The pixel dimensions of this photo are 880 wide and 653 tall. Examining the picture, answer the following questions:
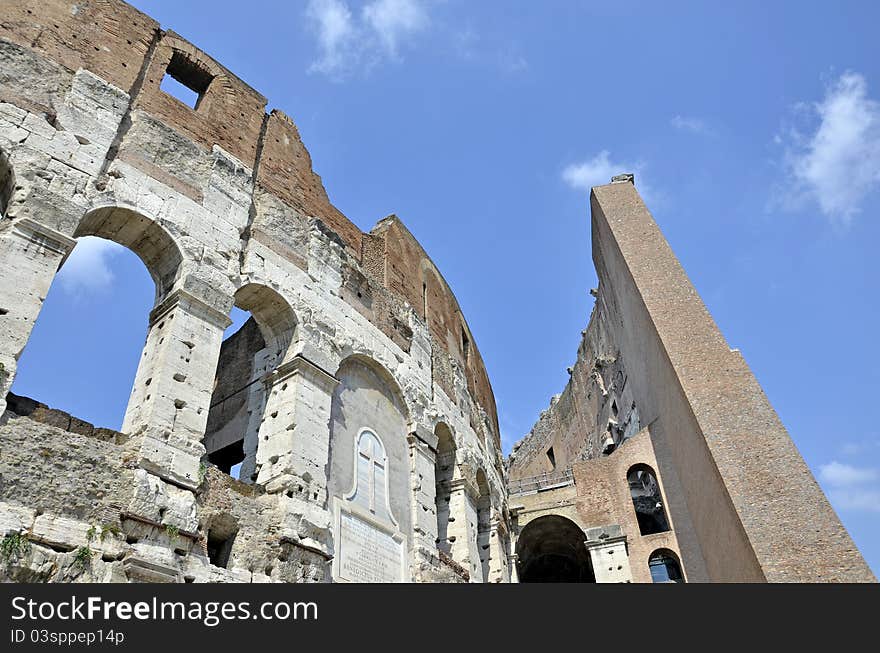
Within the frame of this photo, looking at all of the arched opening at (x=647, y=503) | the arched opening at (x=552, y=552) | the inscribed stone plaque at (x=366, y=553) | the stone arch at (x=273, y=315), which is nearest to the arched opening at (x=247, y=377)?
the stone arch at (x=273, y=315)

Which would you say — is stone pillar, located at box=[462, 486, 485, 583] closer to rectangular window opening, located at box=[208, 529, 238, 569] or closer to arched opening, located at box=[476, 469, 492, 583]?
→ arched opening, located at box=[476, 469, 492, 583]

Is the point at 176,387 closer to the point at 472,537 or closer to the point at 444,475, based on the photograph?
the point at 444,475

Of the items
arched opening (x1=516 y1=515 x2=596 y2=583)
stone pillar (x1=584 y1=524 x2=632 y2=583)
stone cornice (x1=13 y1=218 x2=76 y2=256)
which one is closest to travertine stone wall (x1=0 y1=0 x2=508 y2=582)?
stone cornice (x1=13 y1=218 x2=76 y2=256)

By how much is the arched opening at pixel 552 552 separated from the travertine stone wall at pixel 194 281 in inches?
289

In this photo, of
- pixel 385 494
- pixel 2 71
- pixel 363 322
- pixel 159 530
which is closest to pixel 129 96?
pixel 2 71

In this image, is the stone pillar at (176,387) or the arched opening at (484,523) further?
the arched opening at (484,523)

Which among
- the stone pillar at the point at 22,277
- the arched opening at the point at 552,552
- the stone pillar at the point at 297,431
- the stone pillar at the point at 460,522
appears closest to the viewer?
the stone pillar at the point at 22,277

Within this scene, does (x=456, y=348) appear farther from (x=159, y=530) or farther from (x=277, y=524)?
(x=159, y=530)

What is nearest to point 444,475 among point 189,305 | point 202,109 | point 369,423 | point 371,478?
point 369,423

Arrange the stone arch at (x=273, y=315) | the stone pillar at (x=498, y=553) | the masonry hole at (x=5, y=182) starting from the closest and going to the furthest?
the masonry hole at (x=5, y=182), the stone arch at (x=273, y=315), the stone pillar at (x=498, y=553)

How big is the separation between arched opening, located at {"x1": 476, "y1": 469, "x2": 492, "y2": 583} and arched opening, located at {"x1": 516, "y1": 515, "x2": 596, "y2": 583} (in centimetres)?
400

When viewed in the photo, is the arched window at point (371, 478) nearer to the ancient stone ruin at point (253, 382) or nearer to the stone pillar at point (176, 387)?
the ancient stone ruin at point (253, 382)

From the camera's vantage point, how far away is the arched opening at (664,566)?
1591 centimetres

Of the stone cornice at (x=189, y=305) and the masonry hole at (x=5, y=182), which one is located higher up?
the masonry hole at (x=5, y=182)
